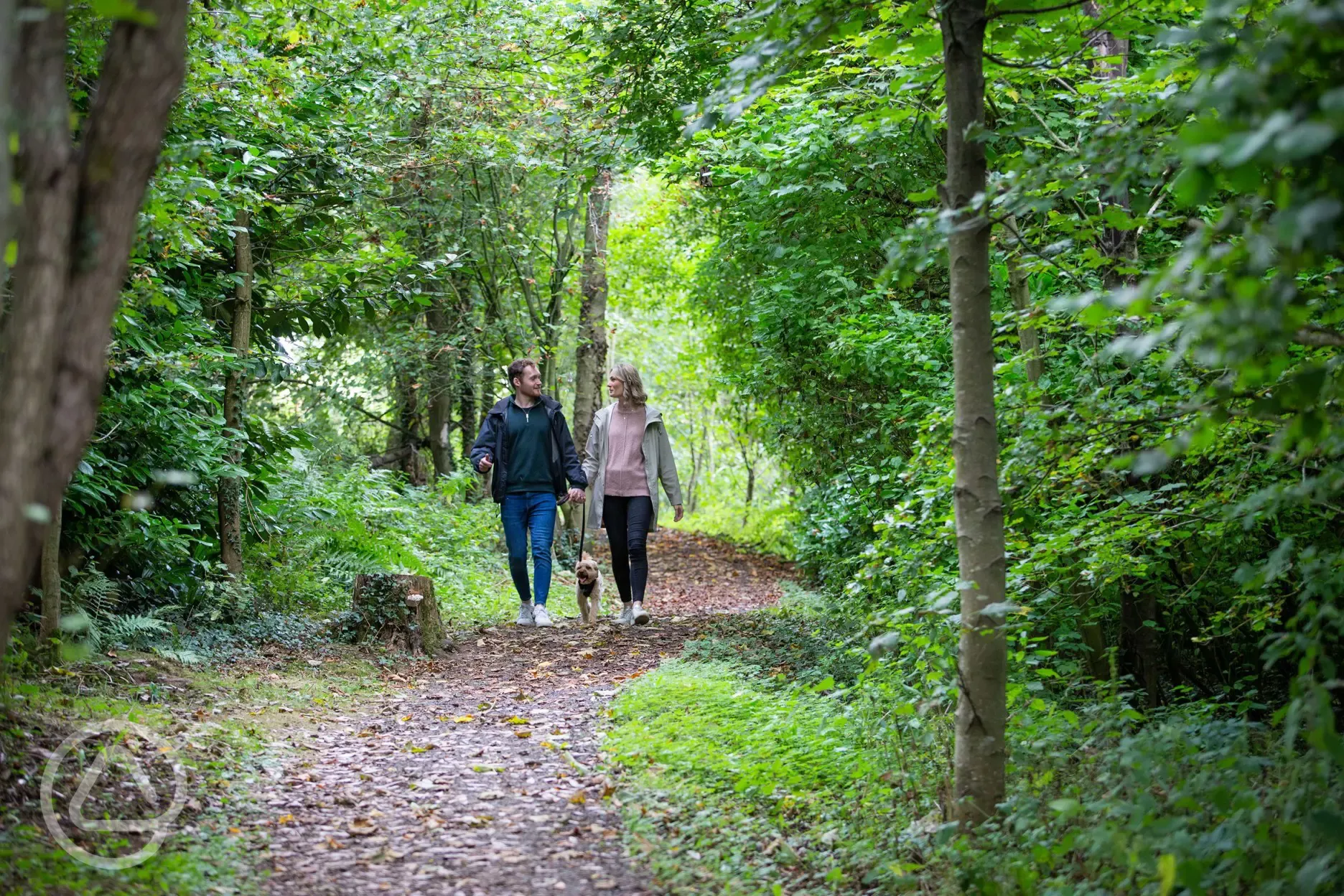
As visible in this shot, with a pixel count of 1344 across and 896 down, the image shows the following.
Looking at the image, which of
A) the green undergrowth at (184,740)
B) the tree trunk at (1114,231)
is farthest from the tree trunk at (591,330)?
the tree trunk at (1114,231)

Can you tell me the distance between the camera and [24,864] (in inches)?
134

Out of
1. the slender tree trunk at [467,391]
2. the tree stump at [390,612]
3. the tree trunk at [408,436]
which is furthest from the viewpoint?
the tree trunk at [408,436]

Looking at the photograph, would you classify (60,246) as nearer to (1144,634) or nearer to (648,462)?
(1144,634)

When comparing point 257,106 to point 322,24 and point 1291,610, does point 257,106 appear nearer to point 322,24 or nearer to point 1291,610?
point 322,24

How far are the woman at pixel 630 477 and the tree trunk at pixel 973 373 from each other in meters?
5.55

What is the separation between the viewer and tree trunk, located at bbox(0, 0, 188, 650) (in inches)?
89.5

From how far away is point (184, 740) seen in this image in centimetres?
505

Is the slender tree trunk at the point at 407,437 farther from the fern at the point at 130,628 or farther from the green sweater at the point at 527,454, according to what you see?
the fern at the point at 130,628

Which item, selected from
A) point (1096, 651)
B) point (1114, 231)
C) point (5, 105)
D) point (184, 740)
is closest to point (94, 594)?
point (184, 740)

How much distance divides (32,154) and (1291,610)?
258 inches

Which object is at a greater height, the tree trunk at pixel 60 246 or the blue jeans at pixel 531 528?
the tree trunk at pixel 60 246

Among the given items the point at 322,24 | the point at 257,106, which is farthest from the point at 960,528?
the point at 322,24

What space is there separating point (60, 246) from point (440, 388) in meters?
14.0

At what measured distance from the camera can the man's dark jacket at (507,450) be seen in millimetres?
9336
